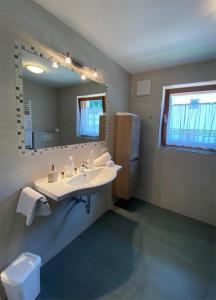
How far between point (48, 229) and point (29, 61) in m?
1.51

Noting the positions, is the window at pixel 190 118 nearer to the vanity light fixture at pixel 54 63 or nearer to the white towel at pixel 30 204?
the vanity light fixture at pixel 54 63

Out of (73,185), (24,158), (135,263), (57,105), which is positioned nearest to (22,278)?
(73,185)

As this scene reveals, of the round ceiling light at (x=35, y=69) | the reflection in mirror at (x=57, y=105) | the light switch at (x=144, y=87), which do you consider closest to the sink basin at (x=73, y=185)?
the reflection in mirror at (x=57, y=105)

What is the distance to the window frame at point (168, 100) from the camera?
218 centimetres

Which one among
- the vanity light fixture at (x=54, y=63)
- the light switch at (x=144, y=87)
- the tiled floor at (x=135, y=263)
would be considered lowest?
the tiled floor at (x=135, y=263)

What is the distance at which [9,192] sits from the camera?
1.18m

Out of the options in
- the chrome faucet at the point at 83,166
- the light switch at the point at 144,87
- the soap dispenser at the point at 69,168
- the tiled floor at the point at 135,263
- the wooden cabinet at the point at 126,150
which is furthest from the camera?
the light switch at the point at 144,87

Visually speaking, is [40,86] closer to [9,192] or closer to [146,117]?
[9,192]

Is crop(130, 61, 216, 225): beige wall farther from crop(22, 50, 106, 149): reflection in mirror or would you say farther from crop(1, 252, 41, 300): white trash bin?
crop(1, 252, 41, 300): white trash bin

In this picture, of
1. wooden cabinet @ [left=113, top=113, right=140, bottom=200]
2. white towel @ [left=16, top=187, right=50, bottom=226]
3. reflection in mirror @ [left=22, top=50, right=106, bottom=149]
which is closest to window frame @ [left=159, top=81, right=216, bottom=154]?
wooden cabinet @ [left=113, top=113, right=140, bottom=200]

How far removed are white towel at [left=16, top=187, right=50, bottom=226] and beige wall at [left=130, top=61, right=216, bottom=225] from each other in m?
1.94

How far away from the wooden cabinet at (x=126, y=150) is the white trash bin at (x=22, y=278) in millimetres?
1461

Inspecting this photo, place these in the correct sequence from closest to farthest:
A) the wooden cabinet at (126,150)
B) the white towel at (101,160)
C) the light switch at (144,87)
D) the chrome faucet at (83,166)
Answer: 1. the chrome faucet at (83,166)
2. the white towel at (101,160)
3. the wooden cabinet at (126,150)
4. the light switch at (144,87)

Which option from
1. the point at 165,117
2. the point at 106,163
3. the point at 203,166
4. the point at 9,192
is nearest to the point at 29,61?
the point at 9,192
